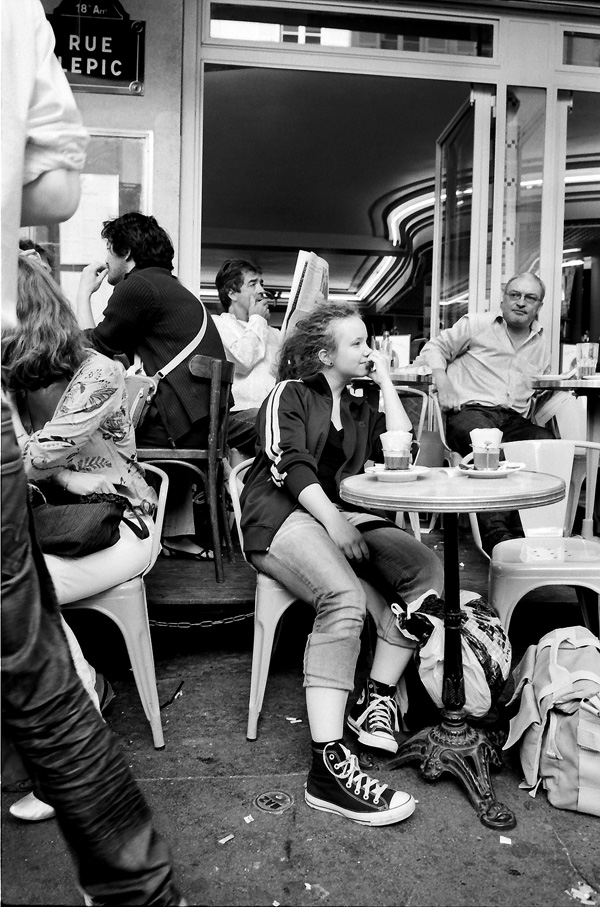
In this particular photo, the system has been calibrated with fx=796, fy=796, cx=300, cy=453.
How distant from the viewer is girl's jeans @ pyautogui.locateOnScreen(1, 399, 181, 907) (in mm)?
1167

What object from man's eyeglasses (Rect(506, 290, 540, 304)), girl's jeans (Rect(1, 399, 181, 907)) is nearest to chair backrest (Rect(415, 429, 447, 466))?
man's eyeglasses (Rect(506, 290, 540, 304))

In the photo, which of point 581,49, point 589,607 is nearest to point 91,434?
point 589,607

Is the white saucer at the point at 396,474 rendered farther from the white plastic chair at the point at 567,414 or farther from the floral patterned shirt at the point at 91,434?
the white plastic chair at the point at 567,414

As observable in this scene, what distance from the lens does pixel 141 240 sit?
11.2 ft

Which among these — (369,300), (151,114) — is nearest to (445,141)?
(151,114)

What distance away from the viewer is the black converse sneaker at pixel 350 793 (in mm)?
1861

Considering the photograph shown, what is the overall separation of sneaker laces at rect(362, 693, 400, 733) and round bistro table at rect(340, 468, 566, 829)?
81 millimetres

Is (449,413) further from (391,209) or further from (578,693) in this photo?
(391,209)

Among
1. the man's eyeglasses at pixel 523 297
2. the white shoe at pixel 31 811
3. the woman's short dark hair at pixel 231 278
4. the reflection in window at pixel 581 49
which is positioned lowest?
the white shoe at pixel 31 811

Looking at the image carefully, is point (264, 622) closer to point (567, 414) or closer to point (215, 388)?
point (215, 388)

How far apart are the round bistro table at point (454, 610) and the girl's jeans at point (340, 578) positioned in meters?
0.17

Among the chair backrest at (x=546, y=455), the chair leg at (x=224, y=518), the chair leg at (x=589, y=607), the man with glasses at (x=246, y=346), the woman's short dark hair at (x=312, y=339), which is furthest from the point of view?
the man with glasses at (x=246, y=346)

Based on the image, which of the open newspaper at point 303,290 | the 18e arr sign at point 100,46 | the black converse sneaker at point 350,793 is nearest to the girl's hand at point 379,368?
the open newspaper at point 303,290

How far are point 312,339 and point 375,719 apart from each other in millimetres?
1146
